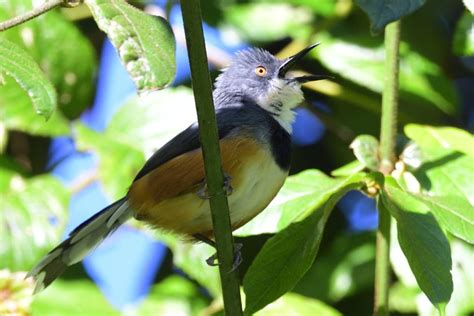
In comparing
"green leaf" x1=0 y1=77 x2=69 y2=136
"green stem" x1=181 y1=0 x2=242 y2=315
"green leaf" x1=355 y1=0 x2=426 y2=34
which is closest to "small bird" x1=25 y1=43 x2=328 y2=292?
"green leaf" x1=0 y1=77 x2=69 y2=136

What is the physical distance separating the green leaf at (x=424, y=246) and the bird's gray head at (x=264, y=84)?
46.6 inches

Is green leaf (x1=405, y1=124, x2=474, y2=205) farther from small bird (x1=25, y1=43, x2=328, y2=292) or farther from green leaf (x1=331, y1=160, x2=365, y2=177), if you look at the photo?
small bird (x1=25, y1=43, x2=328, y2=292)

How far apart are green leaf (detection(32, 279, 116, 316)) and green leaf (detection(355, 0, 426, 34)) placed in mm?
2274

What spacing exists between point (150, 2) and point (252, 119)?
1540 mm

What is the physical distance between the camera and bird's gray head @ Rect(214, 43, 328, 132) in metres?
3.99

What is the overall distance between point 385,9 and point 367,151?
0.88 meters

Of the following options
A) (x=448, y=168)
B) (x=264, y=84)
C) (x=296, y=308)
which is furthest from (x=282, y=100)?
(x=448, y=168)

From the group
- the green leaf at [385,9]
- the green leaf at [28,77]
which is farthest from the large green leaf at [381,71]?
the green leaf at [28,77]

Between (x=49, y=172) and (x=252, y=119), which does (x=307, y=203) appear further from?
(x=49, y=172)

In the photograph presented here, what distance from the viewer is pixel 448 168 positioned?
3193 millimetres

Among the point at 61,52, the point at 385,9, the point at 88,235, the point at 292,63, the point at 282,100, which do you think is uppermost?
the point at 385,9

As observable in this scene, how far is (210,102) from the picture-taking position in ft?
7.00

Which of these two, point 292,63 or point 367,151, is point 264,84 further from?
point 367,151

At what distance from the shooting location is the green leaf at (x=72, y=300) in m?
4.15
